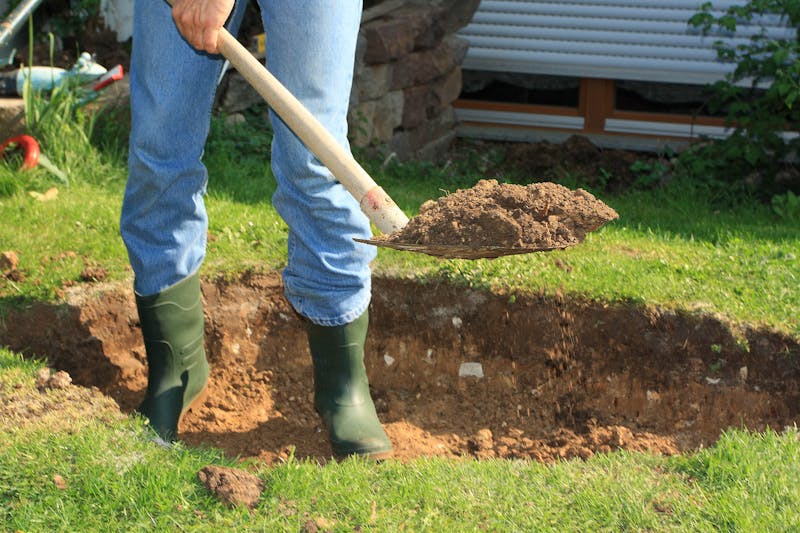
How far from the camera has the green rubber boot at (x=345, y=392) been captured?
112 inches

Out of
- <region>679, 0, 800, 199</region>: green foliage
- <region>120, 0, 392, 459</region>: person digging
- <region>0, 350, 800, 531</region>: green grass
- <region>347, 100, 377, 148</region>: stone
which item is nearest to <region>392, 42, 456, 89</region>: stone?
<region>347, 100, 377, 148</region>: stone

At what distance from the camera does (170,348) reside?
301 cm

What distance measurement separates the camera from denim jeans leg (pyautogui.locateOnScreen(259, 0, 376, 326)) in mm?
2508

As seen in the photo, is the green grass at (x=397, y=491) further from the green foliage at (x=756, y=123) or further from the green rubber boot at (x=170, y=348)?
the green foliage at (x=756, y=123)

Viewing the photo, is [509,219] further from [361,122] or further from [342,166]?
[361,122]

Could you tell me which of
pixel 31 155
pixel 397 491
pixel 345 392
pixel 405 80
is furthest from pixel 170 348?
pixel 405 80

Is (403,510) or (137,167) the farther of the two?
(137,167)

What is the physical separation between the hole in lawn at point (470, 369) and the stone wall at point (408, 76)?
2.43 metres

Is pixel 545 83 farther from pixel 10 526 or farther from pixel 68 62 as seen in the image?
pixel 10 526

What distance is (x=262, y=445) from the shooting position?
317 centimetres

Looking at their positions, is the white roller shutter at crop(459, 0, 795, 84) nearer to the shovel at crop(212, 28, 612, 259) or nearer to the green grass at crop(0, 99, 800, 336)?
the green grass at crop(0, 99, 800, 336)

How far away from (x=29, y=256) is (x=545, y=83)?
14.9 ft

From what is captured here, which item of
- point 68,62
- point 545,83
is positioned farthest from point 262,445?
point 545,83

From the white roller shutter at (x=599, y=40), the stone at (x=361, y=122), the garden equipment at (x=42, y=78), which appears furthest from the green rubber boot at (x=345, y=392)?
the white roller shutter at (x=599, y=40)
